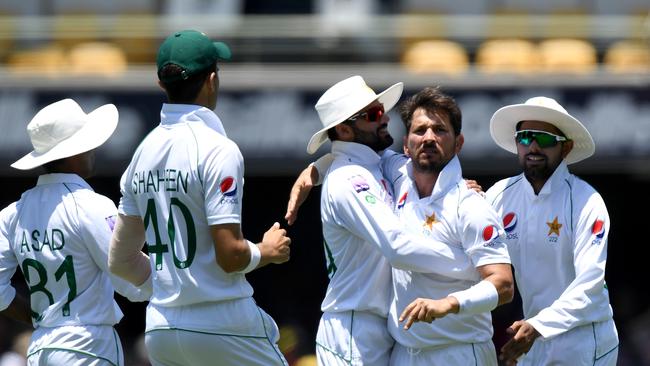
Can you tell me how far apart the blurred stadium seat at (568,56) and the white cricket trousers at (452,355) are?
28.9 ft

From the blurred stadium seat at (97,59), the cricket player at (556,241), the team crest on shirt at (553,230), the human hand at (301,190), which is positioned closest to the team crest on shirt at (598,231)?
the cricket player at (556,241)

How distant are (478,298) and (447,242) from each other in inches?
15.7

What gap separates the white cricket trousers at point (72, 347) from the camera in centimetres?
598

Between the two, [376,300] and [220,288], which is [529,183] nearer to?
[376,300]

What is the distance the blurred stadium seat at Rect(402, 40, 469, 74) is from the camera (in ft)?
47.7

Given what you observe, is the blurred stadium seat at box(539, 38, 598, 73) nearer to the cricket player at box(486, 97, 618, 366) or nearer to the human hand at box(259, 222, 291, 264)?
the cricket player at box(486, 97, 618, 366)

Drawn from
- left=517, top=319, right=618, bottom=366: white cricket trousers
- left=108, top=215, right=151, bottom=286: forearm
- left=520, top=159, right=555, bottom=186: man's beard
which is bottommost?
left=517, top=319, right=618, bottom=366: white cricket trousers

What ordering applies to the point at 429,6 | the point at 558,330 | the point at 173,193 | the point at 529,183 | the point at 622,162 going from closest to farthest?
the point at 173,193 < the point at 558,330 < the point at 529,183 < the point at 622,162 < the point at 429,6

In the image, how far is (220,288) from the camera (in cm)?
550

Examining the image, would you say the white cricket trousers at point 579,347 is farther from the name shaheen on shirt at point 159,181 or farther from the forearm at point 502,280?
the name shaheen on shirt at point 159,181

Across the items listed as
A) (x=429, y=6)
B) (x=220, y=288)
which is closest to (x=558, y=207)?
(x=220, y=288)

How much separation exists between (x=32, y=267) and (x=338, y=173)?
153cm

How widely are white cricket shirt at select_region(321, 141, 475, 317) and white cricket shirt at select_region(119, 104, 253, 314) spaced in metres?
0.58

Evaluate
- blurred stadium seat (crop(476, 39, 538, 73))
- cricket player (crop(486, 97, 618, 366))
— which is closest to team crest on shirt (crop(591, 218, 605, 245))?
cricket player (crop(486, 97, 618, 366))
